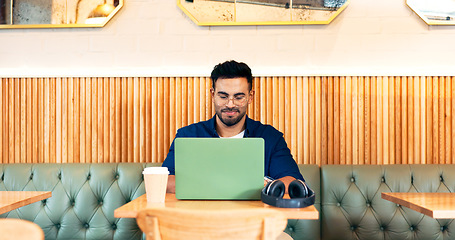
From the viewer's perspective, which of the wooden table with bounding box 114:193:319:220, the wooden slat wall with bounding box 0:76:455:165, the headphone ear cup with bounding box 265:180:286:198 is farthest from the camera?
the wooden slat wall with bounding box 0:76:455:165

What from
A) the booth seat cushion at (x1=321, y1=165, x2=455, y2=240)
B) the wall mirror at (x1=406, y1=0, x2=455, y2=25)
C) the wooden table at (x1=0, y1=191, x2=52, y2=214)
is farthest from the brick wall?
the wooden table at (x1=0, y1=191, x2=52, y2=214)

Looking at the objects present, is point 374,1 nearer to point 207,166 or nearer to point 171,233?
point 207,166

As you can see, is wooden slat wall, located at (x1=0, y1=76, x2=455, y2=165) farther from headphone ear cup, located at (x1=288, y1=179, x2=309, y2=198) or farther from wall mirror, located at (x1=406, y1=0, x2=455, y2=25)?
headphone ear cup, located at (x1=288, y1=179, x2=309, y2=198)

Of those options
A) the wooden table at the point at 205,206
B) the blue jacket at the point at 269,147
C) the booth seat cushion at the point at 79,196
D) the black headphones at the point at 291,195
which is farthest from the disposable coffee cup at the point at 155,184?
the booth seat cushion at the point at 79,196

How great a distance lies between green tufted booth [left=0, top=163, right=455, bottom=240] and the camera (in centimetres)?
247

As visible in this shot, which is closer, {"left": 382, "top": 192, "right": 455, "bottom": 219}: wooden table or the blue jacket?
{"left": 382, "top": 192, "right": 455, "bottom": 219}: wooden table

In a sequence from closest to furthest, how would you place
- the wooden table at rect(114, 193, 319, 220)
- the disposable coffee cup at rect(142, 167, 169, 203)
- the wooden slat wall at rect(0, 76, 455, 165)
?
the wooden table at rect(114, 193, 319, 220), the disposable coffee cup at rect(142, 167, 169, 203), the wooden slat wall at rect(0, 76, 455, 165)

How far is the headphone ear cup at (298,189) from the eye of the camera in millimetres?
1528

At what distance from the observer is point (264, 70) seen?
2871 millimetres

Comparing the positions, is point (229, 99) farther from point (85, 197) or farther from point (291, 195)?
point (85, 197)

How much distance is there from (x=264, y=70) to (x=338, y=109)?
55 cm

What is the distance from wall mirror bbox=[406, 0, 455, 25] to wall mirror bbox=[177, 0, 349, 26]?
0.46 meters

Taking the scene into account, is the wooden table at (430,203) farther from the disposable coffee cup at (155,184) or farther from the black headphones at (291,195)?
the disposable coffee cup at (155,184)

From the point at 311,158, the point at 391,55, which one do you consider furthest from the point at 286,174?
the point at 391,55
